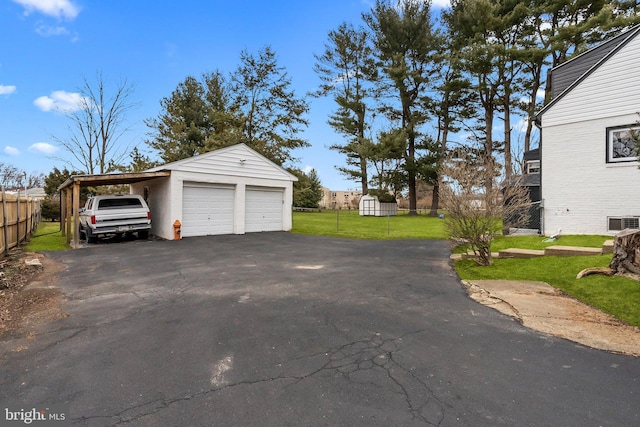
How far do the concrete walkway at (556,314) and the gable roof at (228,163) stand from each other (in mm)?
11424

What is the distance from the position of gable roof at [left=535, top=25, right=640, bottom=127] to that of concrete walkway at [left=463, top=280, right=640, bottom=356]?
865 centimetres

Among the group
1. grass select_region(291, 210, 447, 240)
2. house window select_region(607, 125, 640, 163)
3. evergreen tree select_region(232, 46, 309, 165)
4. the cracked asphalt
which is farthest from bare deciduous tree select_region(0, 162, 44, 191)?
house window select_region(607, 125, 640, 163)

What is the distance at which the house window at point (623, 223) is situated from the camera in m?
9.92

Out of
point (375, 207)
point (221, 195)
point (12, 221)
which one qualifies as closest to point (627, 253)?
point (221, 195)

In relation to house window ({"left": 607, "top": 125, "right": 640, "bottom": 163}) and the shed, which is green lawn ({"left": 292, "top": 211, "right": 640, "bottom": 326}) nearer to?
house window ({"left": 607, "top": 125, "right": 640, "bottom": 163})

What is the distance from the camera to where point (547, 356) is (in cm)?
338

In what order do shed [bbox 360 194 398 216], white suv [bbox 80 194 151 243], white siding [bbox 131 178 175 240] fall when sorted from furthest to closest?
shed [bbox 360 194 398 216] < white siding [bbox 131 178 175 240] < white suv [bbox 80 194 151 243]

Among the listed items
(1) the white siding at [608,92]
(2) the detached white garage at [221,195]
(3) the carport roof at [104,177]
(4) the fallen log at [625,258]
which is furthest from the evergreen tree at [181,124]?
(4) the fallen log at [625,258]

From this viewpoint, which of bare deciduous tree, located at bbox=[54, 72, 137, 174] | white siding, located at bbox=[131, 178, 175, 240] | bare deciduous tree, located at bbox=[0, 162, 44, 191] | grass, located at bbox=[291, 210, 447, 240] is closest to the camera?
white siding, located at bbox=[131, 178, 175, 240]

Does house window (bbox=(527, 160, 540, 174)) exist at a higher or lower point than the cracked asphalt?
higher

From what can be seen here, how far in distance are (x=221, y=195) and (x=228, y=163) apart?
1.50 meters

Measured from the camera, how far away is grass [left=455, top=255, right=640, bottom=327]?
4945 millimetres

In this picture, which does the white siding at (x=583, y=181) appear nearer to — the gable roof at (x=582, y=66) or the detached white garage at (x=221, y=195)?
the gable roof at (x=582, y=66)

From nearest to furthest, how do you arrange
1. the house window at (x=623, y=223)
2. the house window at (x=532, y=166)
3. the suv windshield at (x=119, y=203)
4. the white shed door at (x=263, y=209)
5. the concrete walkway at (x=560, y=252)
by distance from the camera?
the concrete walkway at (x=560, y=252) < the house window at (x=623, y=223) < the suv windshield at (x=119, y=203) < the white shed door at (x=263, y=209) < the house window at (x=532, y=166)
